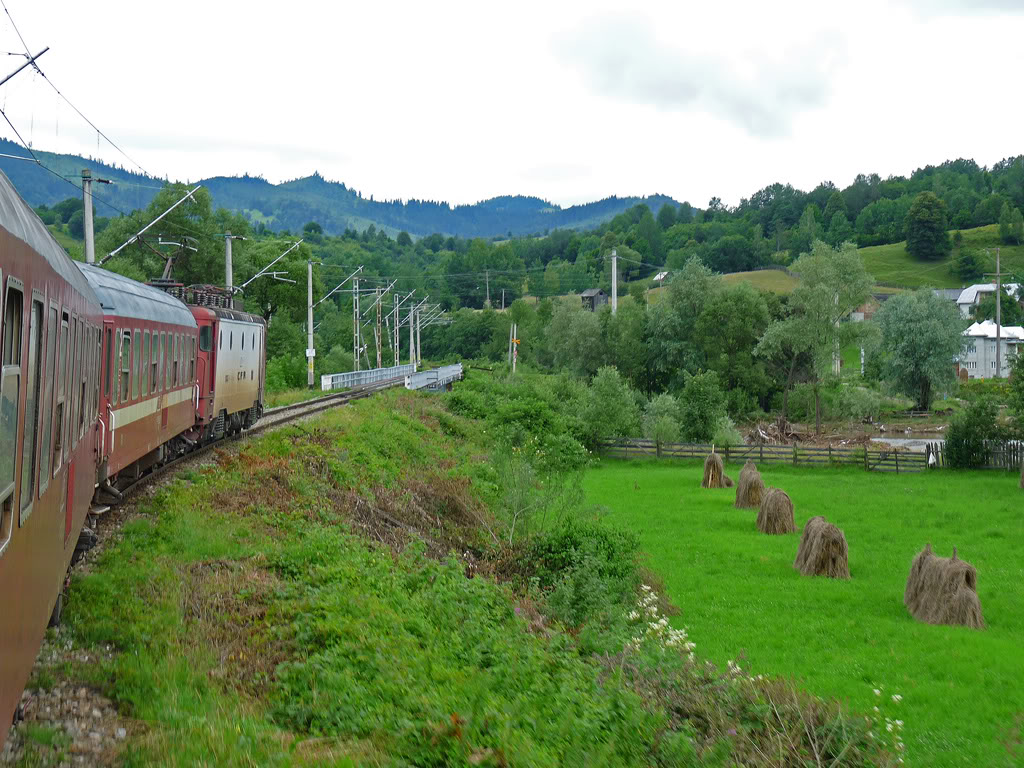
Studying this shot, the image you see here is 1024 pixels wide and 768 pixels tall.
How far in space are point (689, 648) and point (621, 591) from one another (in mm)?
4604

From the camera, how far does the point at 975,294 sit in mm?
138875

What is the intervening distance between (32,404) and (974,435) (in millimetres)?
45869

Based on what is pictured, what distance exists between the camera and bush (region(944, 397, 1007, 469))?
44562 millimetres

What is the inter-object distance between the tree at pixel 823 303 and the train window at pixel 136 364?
50.2m

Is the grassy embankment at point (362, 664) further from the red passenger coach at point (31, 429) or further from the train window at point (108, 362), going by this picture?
the train window at point (108, 362)

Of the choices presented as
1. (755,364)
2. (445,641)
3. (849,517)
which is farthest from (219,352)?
(755,364)

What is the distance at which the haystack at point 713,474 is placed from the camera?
40438mm

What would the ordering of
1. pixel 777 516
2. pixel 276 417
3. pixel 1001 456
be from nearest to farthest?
pixel 777 516 → pixel 276 417 → pixel 1001 456

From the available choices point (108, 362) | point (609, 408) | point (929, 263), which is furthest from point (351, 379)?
point (929, 263)

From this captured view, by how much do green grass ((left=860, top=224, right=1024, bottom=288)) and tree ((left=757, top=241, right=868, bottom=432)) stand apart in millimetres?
91194

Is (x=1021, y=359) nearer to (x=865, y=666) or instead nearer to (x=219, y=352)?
(x=865, y=666)

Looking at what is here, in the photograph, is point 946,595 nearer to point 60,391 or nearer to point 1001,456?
point 60,391

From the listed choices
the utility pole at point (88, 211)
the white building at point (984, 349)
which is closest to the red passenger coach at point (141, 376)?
the utility pole at point (88, 211)

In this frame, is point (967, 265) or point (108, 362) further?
point (967, 265)
